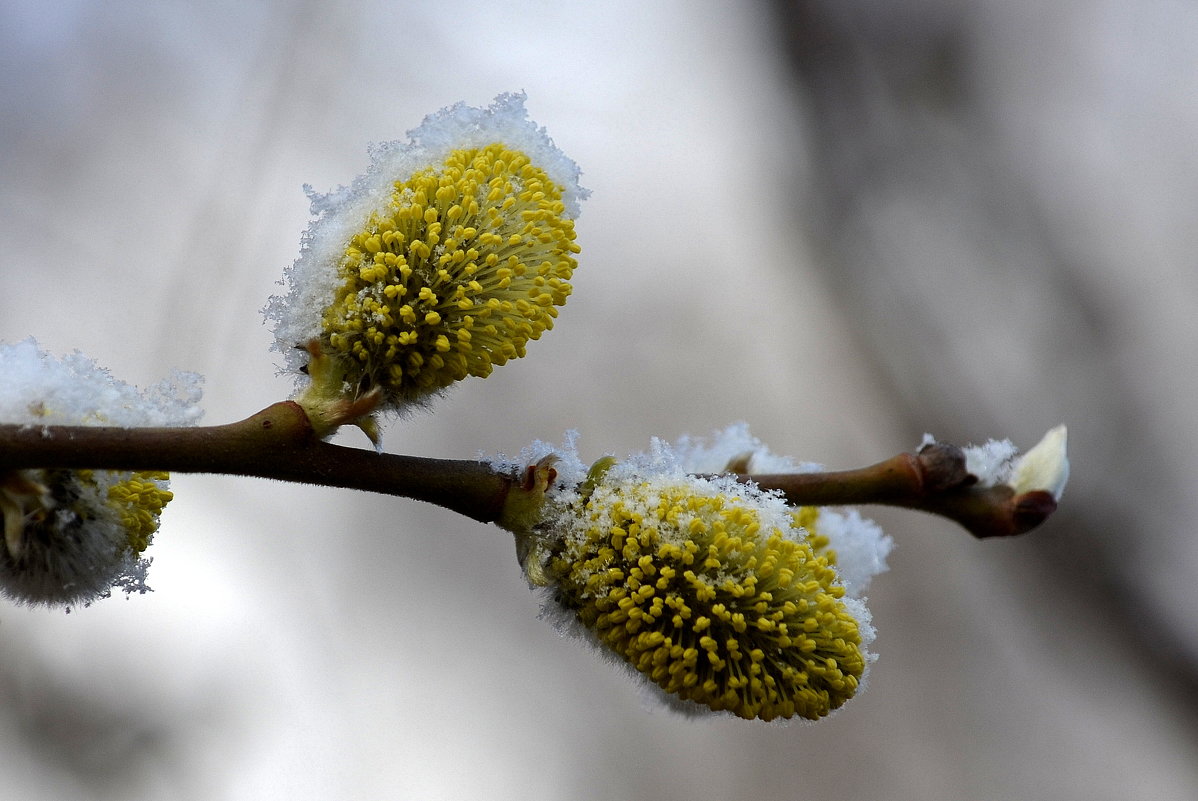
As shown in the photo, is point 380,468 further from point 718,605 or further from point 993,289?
point 993,289

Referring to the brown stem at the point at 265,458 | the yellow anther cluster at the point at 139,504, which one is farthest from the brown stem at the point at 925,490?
the yellow anther cluster at the point at 139,504

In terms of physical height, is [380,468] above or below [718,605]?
above

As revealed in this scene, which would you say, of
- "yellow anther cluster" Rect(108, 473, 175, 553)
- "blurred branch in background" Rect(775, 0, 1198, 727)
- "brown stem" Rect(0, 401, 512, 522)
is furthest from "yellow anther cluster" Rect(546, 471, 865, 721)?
"blurred branch in background" Rect(775, 0, 1198, 727)

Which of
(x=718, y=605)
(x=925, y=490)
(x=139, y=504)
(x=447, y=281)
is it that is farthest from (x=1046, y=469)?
(x=139, y=504)

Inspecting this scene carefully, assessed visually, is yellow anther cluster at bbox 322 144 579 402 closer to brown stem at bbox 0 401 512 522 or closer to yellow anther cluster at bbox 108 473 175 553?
brown stem at bbox 0 401 512 522

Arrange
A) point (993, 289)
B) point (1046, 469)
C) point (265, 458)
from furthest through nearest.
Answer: point (993, 289) < point (1046, 469) < point (265, 458)

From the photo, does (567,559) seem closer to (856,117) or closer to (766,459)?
(766,459)

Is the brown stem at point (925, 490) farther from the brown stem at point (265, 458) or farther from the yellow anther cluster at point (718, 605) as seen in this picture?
the brown stem at point (265, 458)
